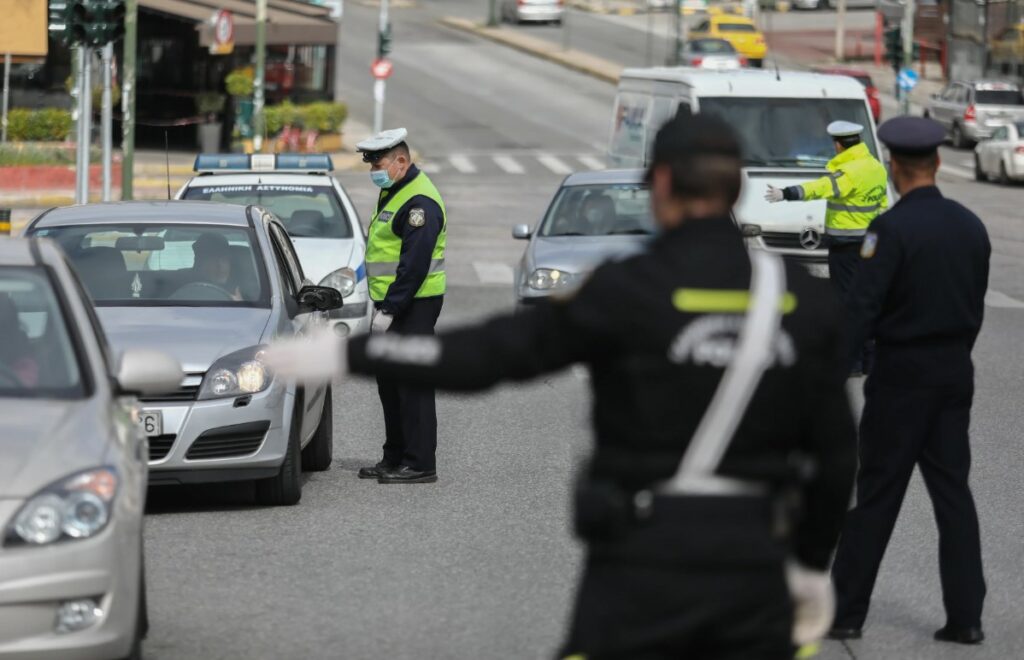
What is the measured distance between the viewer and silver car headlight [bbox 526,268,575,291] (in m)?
15.0

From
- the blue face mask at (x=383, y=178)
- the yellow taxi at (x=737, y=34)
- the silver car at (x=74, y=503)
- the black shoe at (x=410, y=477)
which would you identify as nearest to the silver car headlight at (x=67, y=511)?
the silver car at (x=74, y=503)

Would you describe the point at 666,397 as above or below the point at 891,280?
above

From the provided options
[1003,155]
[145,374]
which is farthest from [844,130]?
[1003,155]

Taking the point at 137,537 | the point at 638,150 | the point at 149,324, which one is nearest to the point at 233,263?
the point at 149,324

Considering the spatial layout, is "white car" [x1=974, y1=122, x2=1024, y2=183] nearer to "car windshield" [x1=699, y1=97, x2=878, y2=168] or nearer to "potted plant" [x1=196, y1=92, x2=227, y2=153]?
"potted plant" [x1=196, y1=92, x2=227, y2=153]

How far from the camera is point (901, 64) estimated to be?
46.1 metres

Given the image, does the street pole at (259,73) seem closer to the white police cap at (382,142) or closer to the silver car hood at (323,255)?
the silver car hood at (323,255)

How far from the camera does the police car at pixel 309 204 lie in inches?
572

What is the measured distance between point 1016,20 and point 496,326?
58.7 metres

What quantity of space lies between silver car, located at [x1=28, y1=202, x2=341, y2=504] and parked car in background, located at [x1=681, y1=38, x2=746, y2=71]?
154 ft

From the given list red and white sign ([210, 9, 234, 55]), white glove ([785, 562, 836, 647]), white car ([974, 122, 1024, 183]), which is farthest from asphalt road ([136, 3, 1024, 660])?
red and white sign ([210, 9, 234, 55])

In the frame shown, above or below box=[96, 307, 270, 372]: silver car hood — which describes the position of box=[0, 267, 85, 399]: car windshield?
above

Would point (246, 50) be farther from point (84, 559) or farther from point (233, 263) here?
point (84, 559)

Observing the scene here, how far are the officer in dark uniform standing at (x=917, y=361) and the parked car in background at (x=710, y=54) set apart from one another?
5005 cm
